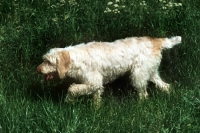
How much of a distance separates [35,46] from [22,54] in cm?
22

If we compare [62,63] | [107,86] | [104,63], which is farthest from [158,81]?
[62,63]

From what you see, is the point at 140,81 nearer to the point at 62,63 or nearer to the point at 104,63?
the point at 104,63

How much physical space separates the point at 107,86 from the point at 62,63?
98 cm

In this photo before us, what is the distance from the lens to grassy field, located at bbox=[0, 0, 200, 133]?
444 cm

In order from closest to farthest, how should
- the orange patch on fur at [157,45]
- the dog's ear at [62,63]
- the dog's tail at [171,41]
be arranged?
the dog's ear at [62,63], the orange patch on fur at [157,45], the dog's tail at [171,41]

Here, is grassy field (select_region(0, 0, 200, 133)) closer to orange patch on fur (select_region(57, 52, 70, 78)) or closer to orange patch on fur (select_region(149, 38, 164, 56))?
orange patch on fur (select_region(57, 52, 70, 78))

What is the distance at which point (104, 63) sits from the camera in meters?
5.48

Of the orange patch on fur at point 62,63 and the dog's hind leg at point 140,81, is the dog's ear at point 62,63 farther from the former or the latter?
the dog's hind leg at point 140,81

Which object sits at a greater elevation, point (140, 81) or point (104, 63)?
point (104, 63)

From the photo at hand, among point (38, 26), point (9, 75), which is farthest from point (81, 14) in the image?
point (9, 75)

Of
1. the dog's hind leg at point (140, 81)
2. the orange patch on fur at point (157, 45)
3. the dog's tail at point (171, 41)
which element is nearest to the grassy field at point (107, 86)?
the dog's hind leg at point (140, 81)

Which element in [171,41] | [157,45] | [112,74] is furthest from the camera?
[171,41]

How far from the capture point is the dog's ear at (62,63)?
5.18m

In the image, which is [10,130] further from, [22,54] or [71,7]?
[71,7]
